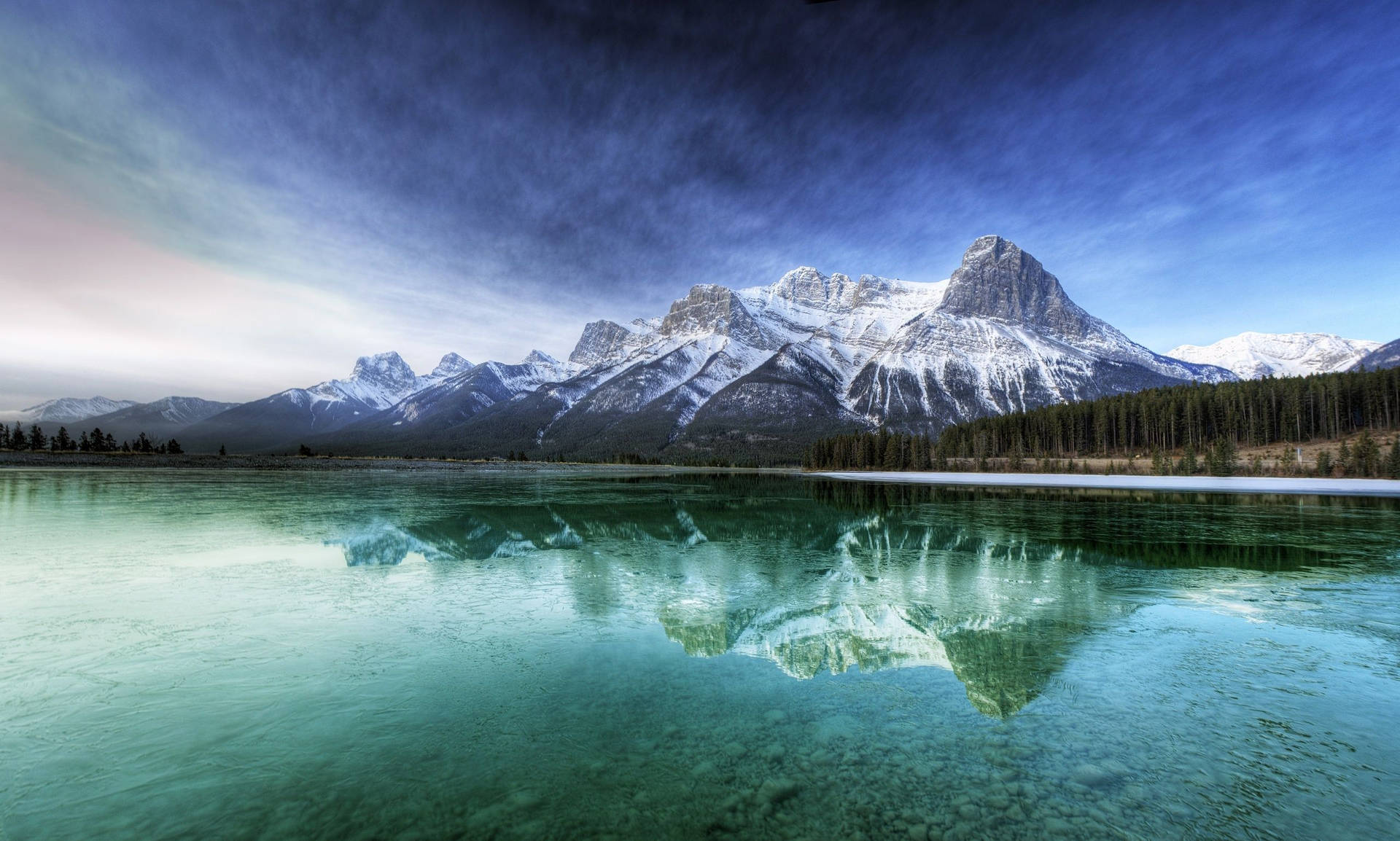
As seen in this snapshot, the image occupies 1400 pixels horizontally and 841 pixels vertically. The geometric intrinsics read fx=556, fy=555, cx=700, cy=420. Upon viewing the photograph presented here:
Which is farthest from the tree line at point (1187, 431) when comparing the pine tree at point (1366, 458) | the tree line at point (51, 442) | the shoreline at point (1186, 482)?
the tree line at point (51, 442)

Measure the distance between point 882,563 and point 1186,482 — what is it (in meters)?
76.3

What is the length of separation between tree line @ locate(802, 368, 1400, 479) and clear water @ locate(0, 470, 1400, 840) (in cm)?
8422

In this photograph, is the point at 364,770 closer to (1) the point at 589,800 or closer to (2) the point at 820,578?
(1) the point at 589,800

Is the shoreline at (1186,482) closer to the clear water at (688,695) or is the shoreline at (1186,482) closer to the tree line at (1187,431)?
the tree line at (1187,431)

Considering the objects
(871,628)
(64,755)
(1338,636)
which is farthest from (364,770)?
(1338,636)

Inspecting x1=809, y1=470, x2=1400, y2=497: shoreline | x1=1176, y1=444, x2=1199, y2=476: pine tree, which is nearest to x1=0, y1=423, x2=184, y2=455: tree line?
x1=809, y1=470, x2=1400, y2=497: shoreline

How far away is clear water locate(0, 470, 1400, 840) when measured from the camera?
6.15m

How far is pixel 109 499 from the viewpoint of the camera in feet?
130

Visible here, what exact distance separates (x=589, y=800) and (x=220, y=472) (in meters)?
109

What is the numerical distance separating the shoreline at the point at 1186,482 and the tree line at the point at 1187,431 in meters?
7.81

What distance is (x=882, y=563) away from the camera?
21.3 metres

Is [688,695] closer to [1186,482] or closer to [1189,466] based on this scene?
[1186,482]

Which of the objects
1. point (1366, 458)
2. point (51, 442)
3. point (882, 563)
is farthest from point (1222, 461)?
point (51, 442)

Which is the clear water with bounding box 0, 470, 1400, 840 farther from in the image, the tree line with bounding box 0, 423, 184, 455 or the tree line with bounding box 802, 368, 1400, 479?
the tree line with bounding box 0, 423, 184, 455
